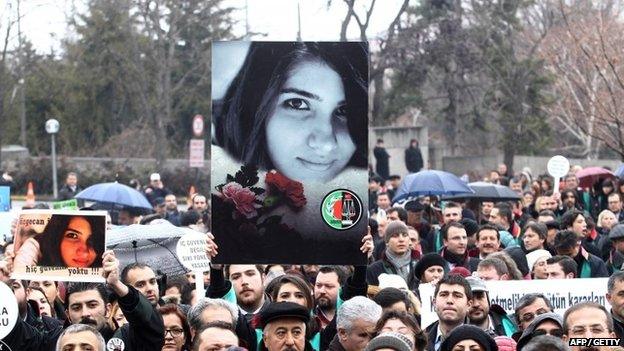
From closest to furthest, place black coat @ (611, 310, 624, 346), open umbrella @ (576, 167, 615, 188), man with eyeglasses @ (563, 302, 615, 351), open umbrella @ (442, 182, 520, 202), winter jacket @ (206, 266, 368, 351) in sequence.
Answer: man with eyeglasses @ (563, 302, 615, 351), black coat @ (611, 310, 624, 346), winter jacket @ (206, 266, 368, 351), open umbrella @ (442, 182, 520, 202), open umbrella @ (576, 167, 615, 188)

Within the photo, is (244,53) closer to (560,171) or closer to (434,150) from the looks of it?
(560,171)

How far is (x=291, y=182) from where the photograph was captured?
10523 millimetres

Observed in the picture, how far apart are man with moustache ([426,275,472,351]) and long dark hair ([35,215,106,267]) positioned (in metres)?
2.38

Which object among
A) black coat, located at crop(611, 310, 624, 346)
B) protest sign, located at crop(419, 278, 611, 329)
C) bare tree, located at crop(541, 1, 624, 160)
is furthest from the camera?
bare tree, located at crop(541, 1, 624, 160)

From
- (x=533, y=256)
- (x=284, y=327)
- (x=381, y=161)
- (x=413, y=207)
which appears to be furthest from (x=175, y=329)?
(x=381, y=161)

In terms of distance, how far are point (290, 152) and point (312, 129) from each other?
Answer: 0.20 meters

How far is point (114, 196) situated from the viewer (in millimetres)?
23047

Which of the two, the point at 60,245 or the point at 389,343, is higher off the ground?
the point at 60,245

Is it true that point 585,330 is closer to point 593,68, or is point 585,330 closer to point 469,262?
point 469,262

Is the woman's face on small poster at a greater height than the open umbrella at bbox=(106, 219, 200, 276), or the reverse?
the woman's face on small poster

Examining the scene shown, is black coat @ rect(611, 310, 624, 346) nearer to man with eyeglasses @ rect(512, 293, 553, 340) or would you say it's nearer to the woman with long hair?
man with eyeglasses @ rect(512, 293, 553, 340)

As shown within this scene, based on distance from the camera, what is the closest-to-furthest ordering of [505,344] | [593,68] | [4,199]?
[505,344]
[4,199]
[593,68]

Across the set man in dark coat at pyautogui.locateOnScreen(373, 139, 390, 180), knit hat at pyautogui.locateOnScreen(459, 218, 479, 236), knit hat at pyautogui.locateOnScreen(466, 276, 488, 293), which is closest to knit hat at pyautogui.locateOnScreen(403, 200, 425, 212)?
knit hat at pyautogui.locateOnScreen(459, 218, 479, 236)

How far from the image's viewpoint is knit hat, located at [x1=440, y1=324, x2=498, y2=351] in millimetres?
9586
